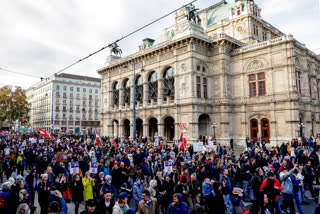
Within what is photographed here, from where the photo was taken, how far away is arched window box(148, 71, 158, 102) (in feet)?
121

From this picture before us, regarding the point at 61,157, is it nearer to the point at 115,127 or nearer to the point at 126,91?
the point at 126,91

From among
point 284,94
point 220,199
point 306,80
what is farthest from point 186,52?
point 220,199

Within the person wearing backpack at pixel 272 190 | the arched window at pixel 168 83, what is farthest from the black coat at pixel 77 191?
the arched window at pixel 168 83

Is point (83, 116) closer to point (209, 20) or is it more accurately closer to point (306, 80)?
point (209, 20)

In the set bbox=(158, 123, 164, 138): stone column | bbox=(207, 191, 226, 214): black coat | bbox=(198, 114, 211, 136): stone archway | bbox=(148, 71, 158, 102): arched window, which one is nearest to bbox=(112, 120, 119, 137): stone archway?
bbox=(148, 71, 158, 102): arched window

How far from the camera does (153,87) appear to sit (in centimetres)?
3712

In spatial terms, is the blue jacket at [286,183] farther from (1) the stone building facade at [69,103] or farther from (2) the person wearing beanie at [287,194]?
(1) the stone building facade at [69,103]

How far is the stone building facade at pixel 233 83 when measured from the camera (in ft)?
93.0

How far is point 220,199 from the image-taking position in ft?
20.8

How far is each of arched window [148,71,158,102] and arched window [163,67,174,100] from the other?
1843 mm

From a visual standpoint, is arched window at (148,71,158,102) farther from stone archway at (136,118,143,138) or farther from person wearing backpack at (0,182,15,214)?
person wearing backpack at (0,182,15,214)

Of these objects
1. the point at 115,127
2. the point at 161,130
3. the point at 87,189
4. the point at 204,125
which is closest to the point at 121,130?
the point at 115,127

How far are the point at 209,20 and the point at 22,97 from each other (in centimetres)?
5843

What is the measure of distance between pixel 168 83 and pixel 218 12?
18.1m
